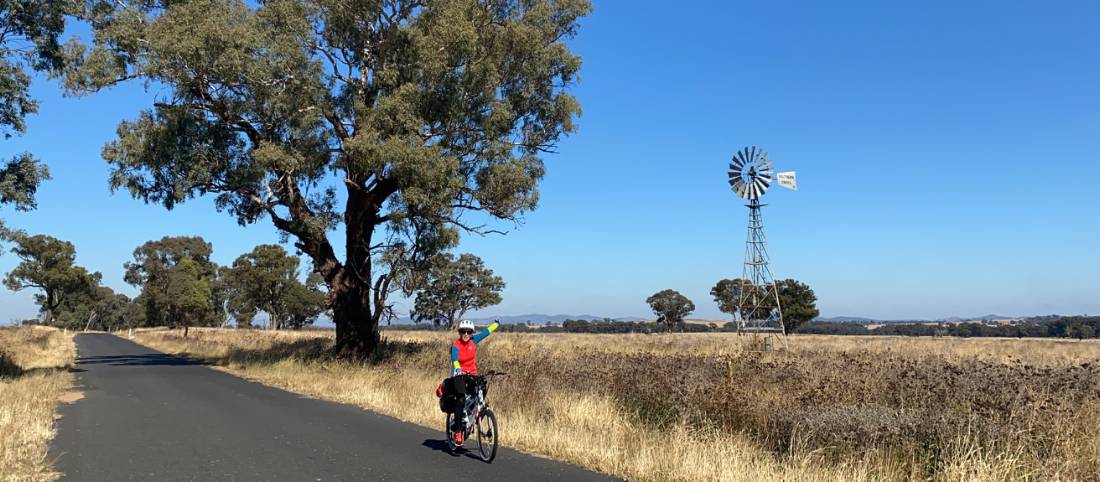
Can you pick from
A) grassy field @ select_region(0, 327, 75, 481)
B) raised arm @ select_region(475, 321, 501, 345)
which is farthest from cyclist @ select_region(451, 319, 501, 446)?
Result: grassy field @ select_region(0, 327, 75, 481)

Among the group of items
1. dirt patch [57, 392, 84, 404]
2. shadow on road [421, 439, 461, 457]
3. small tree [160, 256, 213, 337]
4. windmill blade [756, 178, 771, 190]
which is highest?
windmill blade [756, 178, 771, 190]

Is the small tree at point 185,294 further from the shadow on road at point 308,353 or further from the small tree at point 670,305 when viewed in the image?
the small tree at point 670,305

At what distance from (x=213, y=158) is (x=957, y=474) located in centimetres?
2114

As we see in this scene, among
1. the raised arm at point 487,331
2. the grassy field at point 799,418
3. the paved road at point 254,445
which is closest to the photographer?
the grassy field at point 799,418

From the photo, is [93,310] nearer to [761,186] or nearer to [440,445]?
[761,186]

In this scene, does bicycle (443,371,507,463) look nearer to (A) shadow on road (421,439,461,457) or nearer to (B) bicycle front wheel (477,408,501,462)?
(B) bicycle front wheel (477,408,501,462)

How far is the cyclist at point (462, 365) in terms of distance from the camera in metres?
8.73

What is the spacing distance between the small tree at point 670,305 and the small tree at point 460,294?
26.6 meters

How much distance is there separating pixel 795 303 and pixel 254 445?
66003 millimetres

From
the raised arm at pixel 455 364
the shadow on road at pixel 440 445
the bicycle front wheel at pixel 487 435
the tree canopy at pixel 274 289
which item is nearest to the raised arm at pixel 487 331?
the raised arm at pixel 455 364

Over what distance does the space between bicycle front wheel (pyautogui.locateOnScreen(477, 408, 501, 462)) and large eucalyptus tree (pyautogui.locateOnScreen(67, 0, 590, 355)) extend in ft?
35.5

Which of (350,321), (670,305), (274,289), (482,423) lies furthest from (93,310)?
(482,423)

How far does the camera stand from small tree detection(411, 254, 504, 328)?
90812 millimetres

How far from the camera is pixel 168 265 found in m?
96.7
